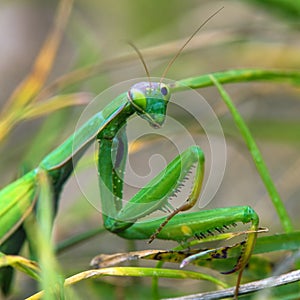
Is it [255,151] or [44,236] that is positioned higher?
[255,151]

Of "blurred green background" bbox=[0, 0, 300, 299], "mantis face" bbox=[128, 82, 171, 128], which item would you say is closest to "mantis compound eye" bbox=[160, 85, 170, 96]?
"mantis face" bbox=[128, 82, 171, 128]

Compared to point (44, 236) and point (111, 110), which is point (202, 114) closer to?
point (111, 110)

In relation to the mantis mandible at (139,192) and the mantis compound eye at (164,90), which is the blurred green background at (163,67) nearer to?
the mantis mandible at (139,192)

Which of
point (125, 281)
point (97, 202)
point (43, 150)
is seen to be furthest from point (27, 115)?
point (125, 281)

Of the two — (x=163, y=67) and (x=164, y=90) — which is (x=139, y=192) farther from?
(x=163, y=67)

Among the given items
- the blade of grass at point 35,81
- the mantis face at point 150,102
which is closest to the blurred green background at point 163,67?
the blade of grass at point 35,81

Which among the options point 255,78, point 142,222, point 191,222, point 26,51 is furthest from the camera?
point 26,51

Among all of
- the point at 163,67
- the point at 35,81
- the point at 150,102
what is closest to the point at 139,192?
the point at 150,102

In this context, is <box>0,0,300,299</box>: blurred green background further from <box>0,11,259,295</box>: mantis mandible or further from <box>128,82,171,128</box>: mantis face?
<box>128,82,171,128</box>: mantis face
